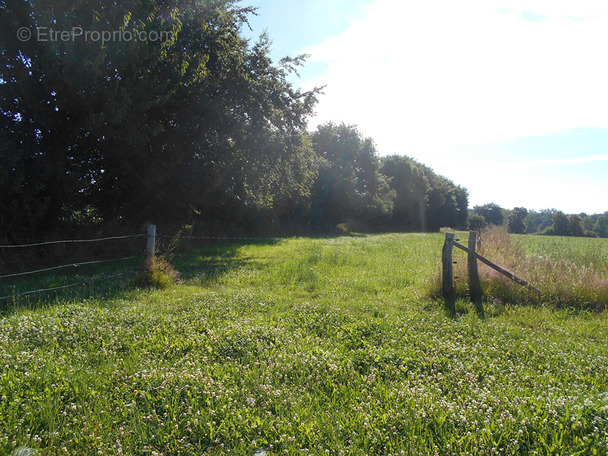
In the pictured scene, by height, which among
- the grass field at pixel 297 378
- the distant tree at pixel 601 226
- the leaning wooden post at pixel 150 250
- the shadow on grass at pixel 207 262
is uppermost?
the distant tree at pixel 601 226

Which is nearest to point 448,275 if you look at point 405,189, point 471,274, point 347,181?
point 471,274

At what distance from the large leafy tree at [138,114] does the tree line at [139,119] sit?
0.05m

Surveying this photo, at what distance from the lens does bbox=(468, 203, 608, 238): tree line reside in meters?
96.7

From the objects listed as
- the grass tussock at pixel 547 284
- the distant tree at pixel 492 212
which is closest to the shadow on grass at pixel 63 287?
the grass tussock at pixel 547 284

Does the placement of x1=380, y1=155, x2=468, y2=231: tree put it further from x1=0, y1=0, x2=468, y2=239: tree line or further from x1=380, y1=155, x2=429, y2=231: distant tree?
x1=0, y1=0, x2=468, y2=239: tree line

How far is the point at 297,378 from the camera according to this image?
4.93m

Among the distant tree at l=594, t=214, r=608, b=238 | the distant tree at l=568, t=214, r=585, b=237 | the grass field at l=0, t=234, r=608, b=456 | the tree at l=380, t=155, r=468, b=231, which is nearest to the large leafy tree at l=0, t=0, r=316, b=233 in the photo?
the grass field at l=0, t=234, r=608, b=456

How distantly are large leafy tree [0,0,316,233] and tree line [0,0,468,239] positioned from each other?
5cm

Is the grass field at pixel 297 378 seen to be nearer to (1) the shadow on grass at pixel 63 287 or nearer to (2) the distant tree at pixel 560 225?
(1) the shadow on grass at pixel 63 287

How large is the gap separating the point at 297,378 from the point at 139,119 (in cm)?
1340

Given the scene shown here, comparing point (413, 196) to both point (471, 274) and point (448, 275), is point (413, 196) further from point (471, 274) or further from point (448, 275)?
point (448, 275)

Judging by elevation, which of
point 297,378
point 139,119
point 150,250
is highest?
point 139,119

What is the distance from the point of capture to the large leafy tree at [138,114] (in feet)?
40.1

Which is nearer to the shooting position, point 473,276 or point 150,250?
point 473,276
